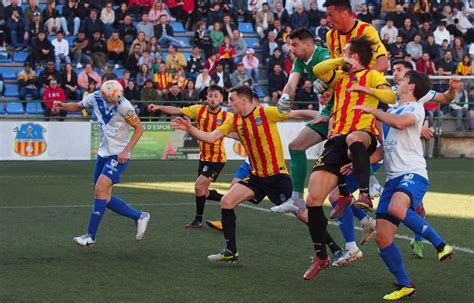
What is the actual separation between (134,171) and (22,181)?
11.0 feet

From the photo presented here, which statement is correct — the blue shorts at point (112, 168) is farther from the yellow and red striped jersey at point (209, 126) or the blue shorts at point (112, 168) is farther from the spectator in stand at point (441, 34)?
the spectator in stand at point (441, 34)

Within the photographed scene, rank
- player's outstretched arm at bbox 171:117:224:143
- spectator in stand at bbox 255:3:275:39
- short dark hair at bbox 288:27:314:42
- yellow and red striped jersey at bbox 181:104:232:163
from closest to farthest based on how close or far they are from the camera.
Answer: player's outstretched arm at bbox 171:117:224:143, short dark hair at bbox 288:27:314:42, yellow and red striped jersey at bbox 181:104:232:163, spectator in stand at bbox 255:3:275:39

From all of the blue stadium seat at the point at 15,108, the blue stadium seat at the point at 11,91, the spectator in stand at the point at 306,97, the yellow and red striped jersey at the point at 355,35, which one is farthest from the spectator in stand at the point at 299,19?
the yellow and red striped jersey at the point at 355,35

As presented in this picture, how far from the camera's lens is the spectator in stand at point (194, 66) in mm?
28547

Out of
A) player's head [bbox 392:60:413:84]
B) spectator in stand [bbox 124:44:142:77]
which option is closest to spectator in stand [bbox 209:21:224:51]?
spectator in stand [bbox 124:44:142:77]

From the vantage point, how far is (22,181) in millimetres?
20453

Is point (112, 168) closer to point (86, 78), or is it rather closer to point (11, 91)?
point (86, 78)

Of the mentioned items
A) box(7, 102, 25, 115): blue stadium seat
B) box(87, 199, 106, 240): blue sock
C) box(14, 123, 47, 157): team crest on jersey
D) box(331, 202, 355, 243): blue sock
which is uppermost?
box(331, 202, 355, 243): blue sock

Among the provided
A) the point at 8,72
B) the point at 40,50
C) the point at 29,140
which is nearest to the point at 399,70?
the point at 29,140

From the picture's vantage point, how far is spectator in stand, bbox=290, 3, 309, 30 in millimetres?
31031

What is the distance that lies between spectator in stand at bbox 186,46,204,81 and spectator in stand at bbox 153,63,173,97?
31.4 inches

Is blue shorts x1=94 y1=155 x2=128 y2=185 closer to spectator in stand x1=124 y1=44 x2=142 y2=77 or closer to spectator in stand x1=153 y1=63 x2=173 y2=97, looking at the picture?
spectator in stand x1=153 y1=63 x2=173 y2=97

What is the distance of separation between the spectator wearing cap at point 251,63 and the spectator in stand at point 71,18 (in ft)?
15.2

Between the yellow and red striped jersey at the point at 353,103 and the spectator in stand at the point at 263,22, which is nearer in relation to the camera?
the yellow and red striped jersey at the point at 353,103
